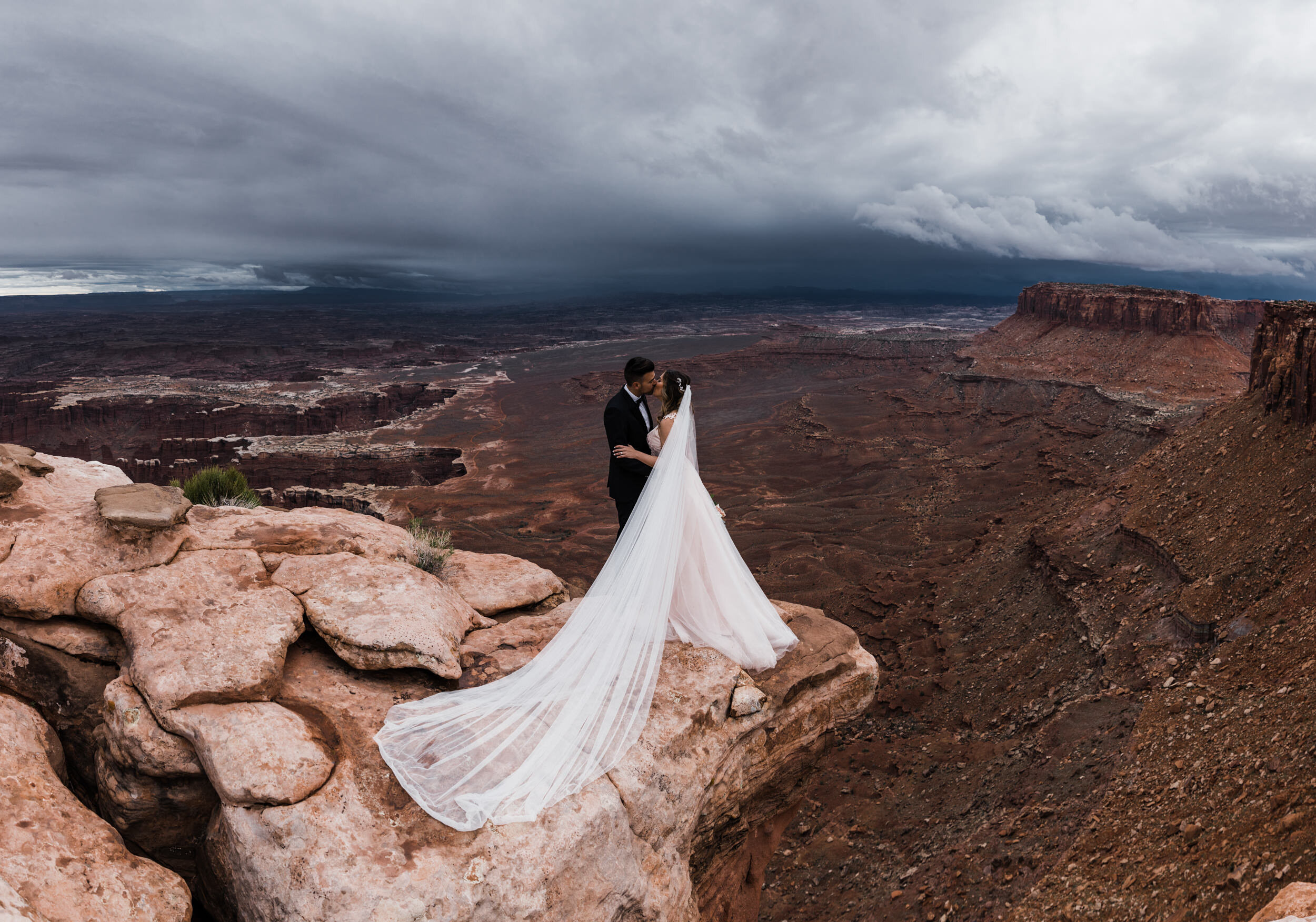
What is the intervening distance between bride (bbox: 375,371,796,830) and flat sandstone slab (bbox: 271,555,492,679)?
1.44ft

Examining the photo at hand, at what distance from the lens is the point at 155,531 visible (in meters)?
5.41

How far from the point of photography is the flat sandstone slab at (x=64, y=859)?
10.7ft

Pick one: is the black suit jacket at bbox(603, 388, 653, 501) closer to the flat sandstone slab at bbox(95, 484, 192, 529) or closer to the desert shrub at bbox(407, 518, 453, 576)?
the desert shrub at bbox(407, 518, 453, 576)

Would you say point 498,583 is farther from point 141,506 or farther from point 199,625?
point 141,506

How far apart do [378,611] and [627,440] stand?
8.79 ft

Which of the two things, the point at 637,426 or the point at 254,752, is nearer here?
the point at 254,752

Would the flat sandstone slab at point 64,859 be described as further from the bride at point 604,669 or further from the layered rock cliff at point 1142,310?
the layered rock cliff at point 1142,310

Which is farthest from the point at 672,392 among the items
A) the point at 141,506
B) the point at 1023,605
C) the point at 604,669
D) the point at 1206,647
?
the point at 1023,605

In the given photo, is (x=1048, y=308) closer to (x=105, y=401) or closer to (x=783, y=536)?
(x=783, y=536)

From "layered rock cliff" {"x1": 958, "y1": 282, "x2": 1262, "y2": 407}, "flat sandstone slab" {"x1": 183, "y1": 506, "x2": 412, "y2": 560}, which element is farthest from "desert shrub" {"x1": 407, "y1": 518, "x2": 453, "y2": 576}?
"layered rock cliff" {"x1": 958, "y1": 282, "x2": 1262, "y2": 407}

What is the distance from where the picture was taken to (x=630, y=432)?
6.57 metres

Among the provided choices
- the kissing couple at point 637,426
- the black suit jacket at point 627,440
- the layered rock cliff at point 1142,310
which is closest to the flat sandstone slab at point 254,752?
the kissing couple at point 637,426

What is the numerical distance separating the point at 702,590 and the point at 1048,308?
76420mm

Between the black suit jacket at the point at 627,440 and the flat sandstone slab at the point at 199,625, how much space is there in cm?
299
